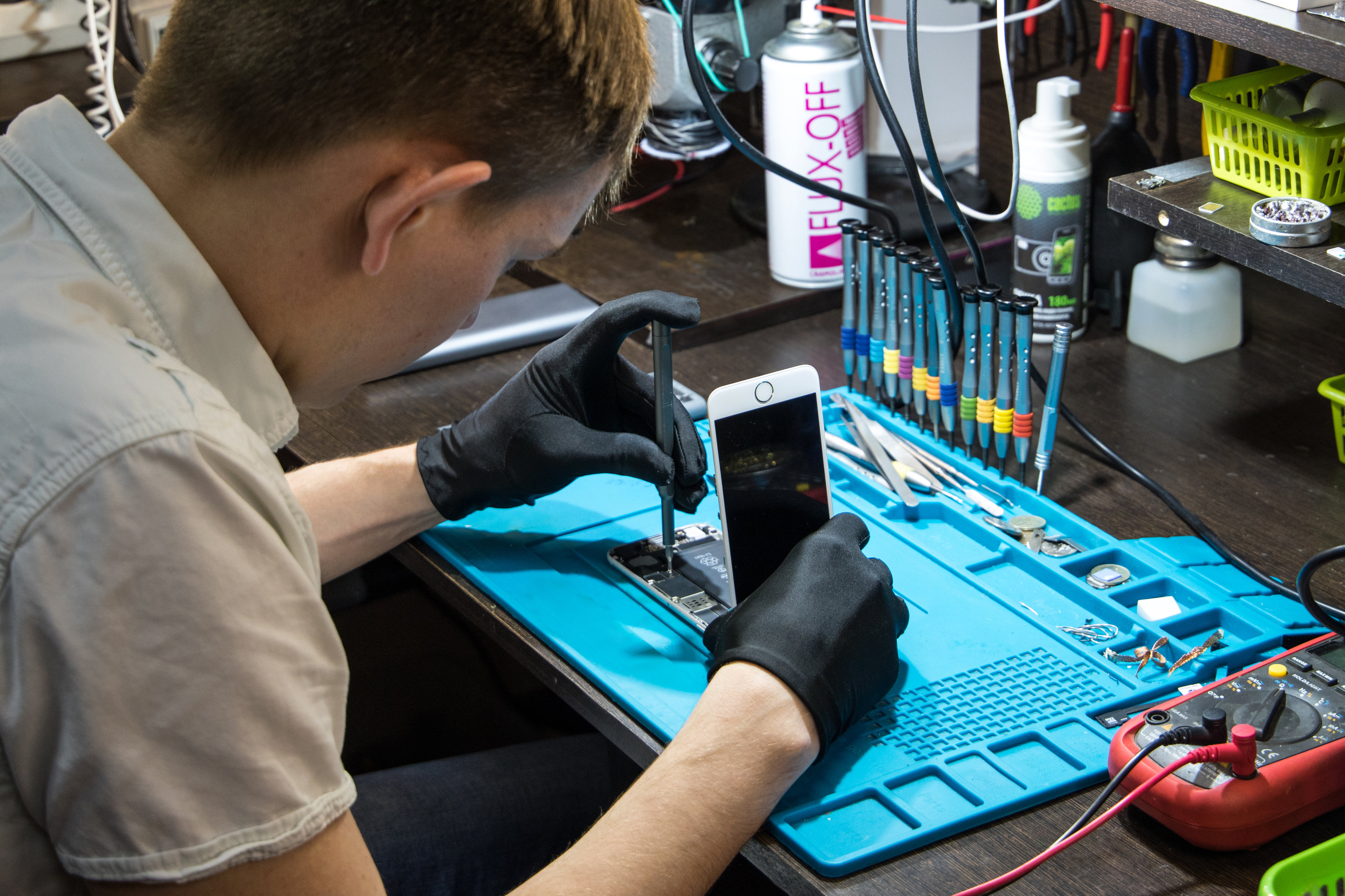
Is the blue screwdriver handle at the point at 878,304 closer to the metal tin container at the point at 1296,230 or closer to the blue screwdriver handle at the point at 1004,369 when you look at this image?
the blue screwdriver handle at the point at 1004,369

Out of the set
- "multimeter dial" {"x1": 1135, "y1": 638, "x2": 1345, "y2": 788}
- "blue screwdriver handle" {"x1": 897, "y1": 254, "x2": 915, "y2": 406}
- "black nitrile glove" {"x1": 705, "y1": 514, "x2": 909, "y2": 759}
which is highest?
"blue screwdriver handle" {"x1": 897, "y1": 254, "x2": 915, "y2": 406}

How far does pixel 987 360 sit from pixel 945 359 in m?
0.04

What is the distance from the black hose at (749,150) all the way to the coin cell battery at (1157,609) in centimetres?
47

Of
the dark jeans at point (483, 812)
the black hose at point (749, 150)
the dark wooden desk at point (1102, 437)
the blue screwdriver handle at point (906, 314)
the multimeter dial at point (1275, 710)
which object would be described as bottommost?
the dark jeans at point (483, 812)

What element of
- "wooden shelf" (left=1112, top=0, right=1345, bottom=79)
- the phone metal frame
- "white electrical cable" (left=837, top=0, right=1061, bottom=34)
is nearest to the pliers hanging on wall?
"white electrical cable" (left=837, top=0, right=1061, bottom=34)

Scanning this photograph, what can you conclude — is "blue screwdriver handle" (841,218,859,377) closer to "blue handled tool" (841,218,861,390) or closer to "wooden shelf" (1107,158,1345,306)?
"blue handled tool" (841,218,861,390)

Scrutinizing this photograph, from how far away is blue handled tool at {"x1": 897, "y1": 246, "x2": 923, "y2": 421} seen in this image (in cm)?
123

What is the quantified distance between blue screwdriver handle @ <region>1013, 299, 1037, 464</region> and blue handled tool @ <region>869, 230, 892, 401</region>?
151mm

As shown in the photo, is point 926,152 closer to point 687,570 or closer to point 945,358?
point 945,358

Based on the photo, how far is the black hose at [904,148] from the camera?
3.92ft

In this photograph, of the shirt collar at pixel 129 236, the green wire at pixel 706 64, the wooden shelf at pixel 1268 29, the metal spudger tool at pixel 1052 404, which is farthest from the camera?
the green wire at pixel 706 64

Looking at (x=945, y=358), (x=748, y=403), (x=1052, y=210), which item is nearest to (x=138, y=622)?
(x=748, y=403)

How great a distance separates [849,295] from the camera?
1307mm

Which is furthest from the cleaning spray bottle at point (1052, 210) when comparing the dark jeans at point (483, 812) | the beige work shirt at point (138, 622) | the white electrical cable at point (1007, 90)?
the beige work shirt at point (138, 622)
